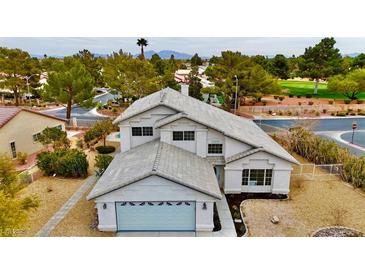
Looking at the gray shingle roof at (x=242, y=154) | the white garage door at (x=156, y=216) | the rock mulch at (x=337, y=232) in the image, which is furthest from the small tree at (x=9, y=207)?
the rock mulch at (x=337, y=232)

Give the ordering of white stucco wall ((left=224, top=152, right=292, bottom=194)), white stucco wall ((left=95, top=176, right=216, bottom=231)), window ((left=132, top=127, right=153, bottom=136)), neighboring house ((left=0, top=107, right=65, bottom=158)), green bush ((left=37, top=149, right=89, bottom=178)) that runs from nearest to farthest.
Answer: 1. white stucco wall ((left=95, top=176, right=216, bottom=231))
2. white stucco wall ((left=224, top=152, right=292, bottom=194))
3. window ((left=132, top=127, right=153, bottom=136))
4. green bush ((left=37, top=149, right=89, bottom=178))
5. neighboring house ((left=0, top=107, right=65, bottom=158))

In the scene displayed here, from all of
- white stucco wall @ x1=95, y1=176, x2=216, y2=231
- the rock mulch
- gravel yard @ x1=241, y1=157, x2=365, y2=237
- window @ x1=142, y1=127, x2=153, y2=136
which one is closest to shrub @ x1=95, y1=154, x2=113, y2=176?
window @ x1=142, y1=127, x2=153, y2=136

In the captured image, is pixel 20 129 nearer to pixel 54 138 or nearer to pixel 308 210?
pixel 54 138

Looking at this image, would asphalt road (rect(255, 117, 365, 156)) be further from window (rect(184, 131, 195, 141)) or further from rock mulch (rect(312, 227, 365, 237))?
window (rect(184, 131, 195, 141))

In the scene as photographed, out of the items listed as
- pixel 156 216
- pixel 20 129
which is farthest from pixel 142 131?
pixel 20 129

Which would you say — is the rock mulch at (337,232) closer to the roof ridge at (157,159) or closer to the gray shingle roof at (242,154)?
the gray shingle roof at (242,154)

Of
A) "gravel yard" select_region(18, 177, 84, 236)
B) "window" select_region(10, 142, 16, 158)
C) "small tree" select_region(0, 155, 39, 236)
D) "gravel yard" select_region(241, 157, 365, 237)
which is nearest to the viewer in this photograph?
"small tree" select_region(0, 155, 39, 236)

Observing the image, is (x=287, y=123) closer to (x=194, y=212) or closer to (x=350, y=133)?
(x=350, y=133)

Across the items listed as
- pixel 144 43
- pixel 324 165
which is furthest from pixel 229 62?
pixel 144 43
